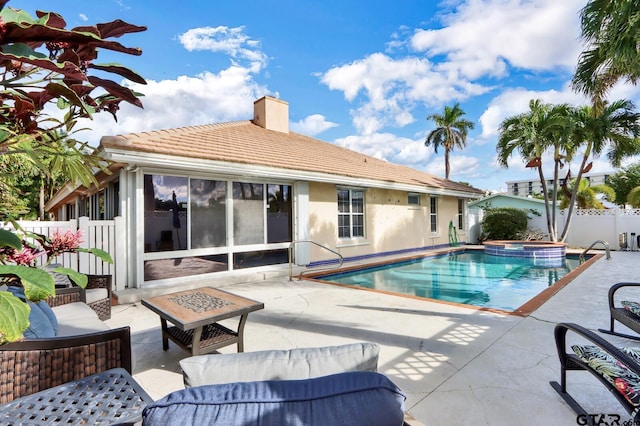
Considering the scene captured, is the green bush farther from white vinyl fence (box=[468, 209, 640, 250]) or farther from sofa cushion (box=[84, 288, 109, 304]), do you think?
sofa cushion (box=[84, 288, 109, 304])

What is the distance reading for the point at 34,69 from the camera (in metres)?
1.13

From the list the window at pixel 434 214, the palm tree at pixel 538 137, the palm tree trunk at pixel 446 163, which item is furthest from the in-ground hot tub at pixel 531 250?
the palm tree trunk at pixel 446 163

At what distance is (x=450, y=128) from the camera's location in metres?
26.9

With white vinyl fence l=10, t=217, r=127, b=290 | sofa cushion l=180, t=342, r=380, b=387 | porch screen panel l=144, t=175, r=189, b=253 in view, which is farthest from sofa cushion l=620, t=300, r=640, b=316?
white vinyl fence l=10, t=217, r=127, b=290

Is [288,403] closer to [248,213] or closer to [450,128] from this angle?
[248,213]

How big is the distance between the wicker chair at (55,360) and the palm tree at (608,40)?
32.9ft

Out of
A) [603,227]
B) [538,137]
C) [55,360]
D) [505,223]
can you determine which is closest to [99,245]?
[55,360]

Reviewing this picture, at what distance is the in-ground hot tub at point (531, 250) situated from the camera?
1323cm

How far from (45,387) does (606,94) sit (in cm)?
1604

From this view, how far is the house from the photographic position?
691cm

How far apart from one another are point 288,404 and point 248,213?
26.3 ft

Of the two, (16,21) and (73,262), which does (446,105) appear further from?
(16,21)

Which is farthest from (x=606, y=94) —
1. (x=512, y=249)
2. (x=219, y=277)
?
(x=219, y=277)

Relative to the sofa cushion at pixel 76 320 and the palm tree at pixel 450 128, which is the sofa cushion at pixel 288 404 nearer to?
the sofa cushion at pixel 76 320
